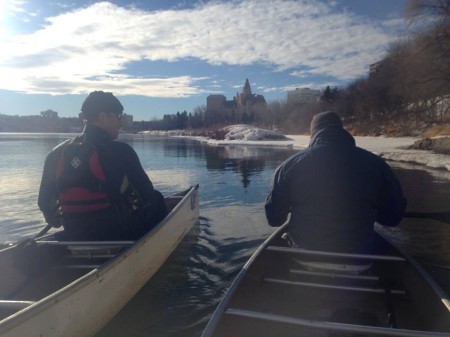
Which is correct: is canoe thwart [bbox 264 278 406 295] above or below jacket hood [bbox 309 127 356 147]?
below

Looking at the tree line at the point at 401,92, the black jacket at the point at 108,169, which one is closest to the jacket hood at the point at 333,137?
the black jacket at the point at 108,169

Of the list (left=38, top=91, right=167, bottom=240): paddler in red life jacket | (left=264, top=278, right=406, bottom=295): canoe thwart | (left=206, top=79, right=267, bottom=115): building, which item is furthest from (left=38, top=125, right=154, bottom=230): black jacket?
(left=206, top=79, right=267, bottom=115): building

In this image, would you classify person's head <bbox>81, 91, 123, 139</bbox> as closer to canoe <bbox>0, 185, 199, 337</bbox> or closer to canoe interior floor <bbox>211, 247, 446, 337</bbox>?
canoe <bbox>0, 185, 199, 337</bbox>

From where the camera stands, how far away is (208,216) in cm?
1077

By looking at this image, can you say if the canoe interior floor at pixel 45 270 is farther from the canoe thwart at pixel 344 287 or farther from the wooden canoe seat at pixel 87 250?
the canoe thwart at pixel 344 287

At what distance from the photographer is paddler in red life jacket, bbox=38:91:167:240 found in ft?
15.7

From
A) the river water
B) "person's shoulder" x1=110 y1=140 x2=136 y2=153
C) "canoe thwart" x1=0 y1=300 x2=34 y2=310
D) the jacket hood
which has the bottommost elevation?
the river water

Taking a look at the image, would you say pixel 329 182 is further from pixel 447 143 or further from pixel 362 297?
pixel 447 143

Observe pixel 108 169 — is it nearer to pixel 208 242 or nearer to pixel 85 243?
pixel 85 243

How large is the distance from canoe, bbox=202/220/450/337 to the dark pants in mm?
1948

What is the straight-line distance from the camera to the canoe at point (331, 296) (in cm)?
358

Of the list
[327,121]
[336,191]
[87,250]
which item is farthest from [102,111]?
[336,191]

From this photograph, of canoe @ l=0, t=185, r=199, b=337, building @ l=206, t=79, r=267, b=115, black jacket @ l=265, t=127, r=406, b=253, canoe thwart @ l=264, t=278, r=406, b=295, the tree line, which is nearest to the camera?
canoe @ l=0, t=185, r=199, b=337

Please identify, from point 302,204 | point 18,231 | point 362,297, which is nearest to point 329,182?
point 302,204
